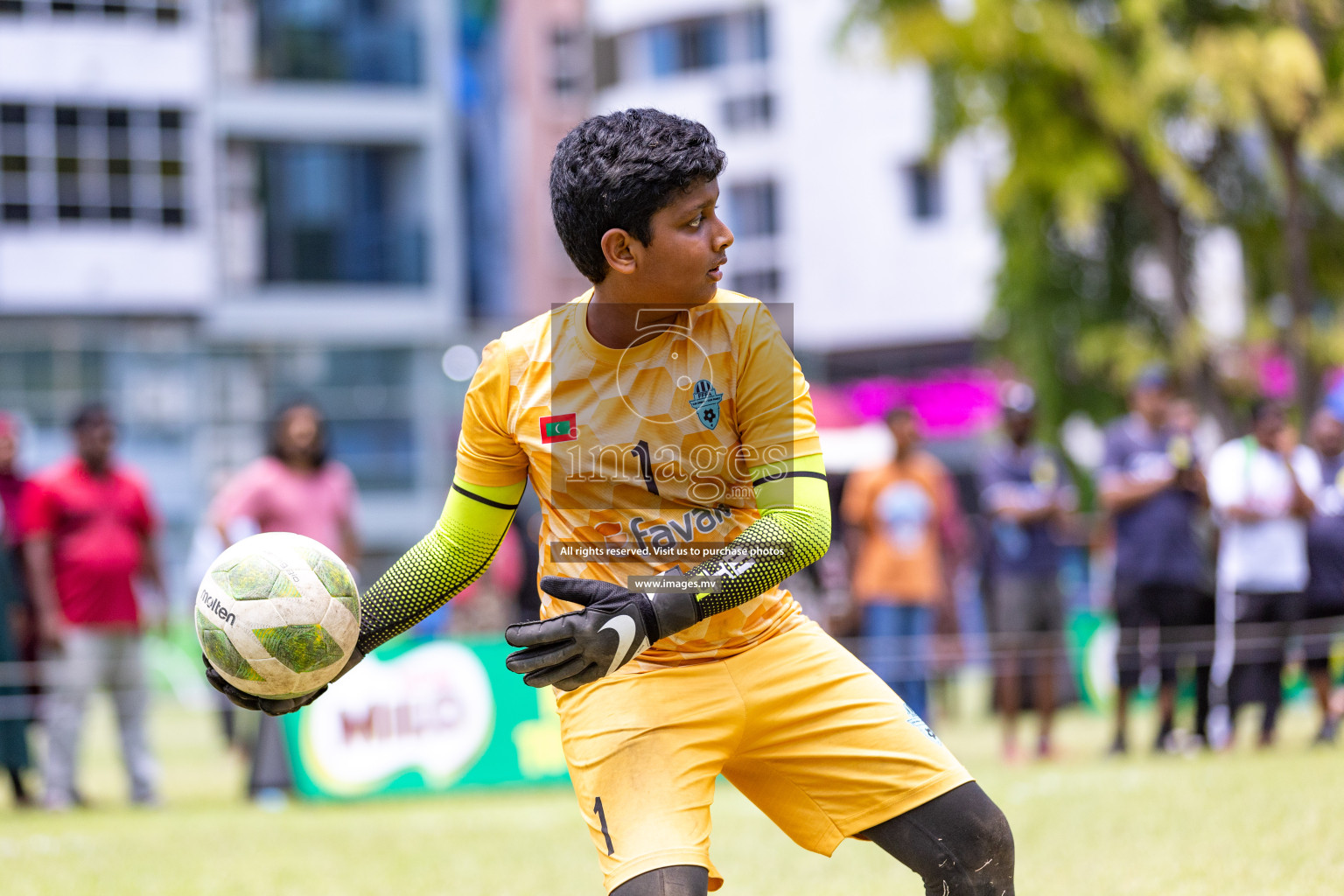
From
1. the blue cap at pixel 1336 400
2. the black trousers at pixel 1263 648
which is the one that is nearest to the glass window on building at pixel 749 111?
the blue cap at pixel 1336 400

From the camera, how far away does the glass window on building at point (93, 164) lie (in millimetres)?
26562

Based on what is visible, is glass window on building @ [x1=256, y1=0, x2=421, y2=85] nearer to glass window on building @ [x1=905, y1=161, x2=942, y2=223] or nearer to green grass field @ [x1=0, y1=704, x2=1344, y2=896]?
glass window on building @ [x1=905, y1=161, x2=942, y2=223]

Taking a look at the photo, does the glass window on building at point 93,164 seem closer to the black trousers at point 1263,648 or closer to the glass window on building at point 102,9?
the glass window on building at point 102,9

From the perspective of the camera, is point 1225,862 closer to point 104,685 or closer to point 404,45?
point 104,685

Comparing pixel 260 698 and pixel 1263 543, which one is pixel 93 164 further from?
pixel 260 698

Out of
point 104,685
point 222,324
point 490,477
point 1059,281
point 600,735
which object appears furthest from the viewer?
point 222,324

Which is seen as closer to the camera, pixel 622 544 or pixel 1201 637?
pixel 622 544

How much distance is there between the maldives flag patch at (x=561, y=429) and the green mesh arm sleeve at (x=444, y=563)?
10.6 inches

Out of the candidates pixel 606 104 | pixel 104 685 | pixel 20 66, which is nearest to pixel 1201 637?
pixel 104 685

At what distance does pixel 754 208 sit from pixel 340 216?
29.2 ft

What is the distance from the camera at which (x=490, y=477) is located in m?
3.70

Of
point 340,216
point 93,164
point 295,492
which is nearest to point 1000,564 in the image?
point 295,492

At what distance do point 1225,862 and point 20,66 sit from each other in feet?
85.9

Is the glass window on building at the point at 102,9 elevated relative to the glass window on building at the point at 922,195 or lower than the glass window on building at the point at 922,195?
elevated
